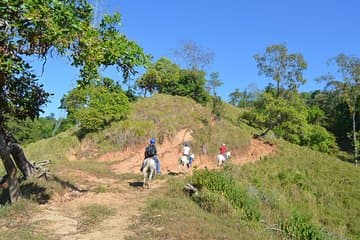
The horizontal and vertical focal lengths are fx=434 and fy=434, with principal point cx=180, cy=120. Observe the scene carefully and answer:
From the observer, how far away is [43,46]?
335 inches

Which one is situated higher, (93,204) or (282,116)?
(282,116)

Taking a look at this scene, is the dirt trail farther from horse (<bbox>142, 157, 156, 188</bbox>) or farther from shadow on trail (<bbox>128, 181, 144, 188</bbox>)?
horse (<bbox>142, 157, 156, 188</bbox>)

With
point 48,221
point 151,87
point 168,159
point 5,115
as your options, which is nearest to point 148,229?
point 48,221

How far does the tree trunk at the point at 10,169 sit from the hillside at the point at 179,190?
1.00 feet

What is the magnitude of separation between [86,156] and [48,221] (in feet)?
54.8

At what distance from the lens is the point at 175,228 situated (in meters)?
8.46

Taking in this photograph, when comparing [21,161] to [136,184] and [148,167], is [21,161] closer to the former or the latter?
[148,167]

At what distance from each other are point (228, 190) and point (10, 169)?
5.57 metres

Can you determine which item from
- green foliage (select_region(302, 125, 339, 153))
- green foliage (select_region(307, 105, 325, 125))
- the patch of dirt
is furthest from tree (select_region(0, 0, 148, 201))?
green foliage (select_region(307, 105, 325, 125))

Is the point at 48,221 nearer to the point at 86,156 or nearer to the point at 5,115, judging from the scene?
the point at 5,115

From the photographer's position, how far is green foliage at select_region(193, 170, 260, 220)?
11062 mm

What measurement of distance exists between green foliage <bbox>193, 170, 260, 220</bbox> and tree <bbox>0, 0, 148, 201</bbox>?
4225mm

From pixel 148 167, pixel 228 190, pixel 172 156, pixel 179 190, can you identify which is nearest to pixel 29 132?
pixel 172 156

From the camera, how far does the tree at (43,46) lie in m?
7.48
